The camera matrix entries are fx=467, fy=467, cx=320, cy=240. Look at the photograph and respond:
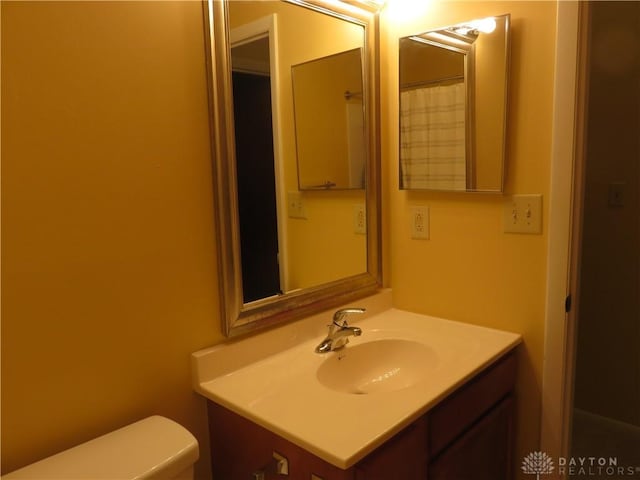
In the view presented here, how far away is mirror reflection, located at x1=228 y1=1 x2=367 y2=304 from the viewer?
1243 millimetres

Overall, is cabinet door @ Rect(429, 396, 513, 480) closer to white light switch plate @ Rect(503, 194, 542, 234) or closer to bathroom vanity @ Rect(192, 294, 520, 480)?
bathroom vanity @ Rect(192, 294, 520, 480)

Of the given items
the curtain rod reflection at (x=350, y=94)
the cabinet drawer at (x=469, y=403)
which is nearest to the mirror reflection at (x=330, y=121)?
the curtain rod reflection at (x=350, y=94)

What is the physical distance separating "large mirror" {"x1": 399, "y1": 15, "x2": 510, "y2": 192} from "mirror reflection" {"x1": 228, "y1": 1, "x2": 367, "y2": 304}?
0.56 ft

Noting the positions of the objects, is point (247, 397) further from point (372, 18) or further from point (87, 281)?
point (372, 18)

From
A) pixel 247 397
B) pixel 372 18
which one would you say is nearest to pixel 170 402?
pixel 247 397

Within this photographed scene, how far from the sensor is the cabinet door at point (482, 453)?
3.89ft

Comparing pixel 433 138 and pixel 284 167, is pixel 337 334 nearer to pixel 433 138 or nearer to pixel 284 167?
pixel 284 167

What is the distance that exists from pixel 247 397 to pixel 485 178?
0.93 meters

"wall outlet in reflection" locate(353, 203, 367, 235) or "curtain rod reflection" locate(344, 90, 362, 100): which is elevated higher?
"curtain rod reflection" locate(344, 90, 362, 100)

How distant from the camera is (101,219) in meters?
0.99

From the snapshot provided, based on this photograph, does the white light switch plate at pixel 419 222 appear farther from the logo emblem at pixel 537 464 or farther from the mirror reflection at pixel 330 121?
the logo emblem at pixel 537 464

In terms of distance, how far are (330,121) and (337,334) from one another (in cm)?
69

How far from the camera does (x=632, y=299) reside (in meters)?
2.20

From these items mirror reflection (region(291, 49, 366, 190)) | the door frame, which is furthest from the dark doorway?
the door frame
